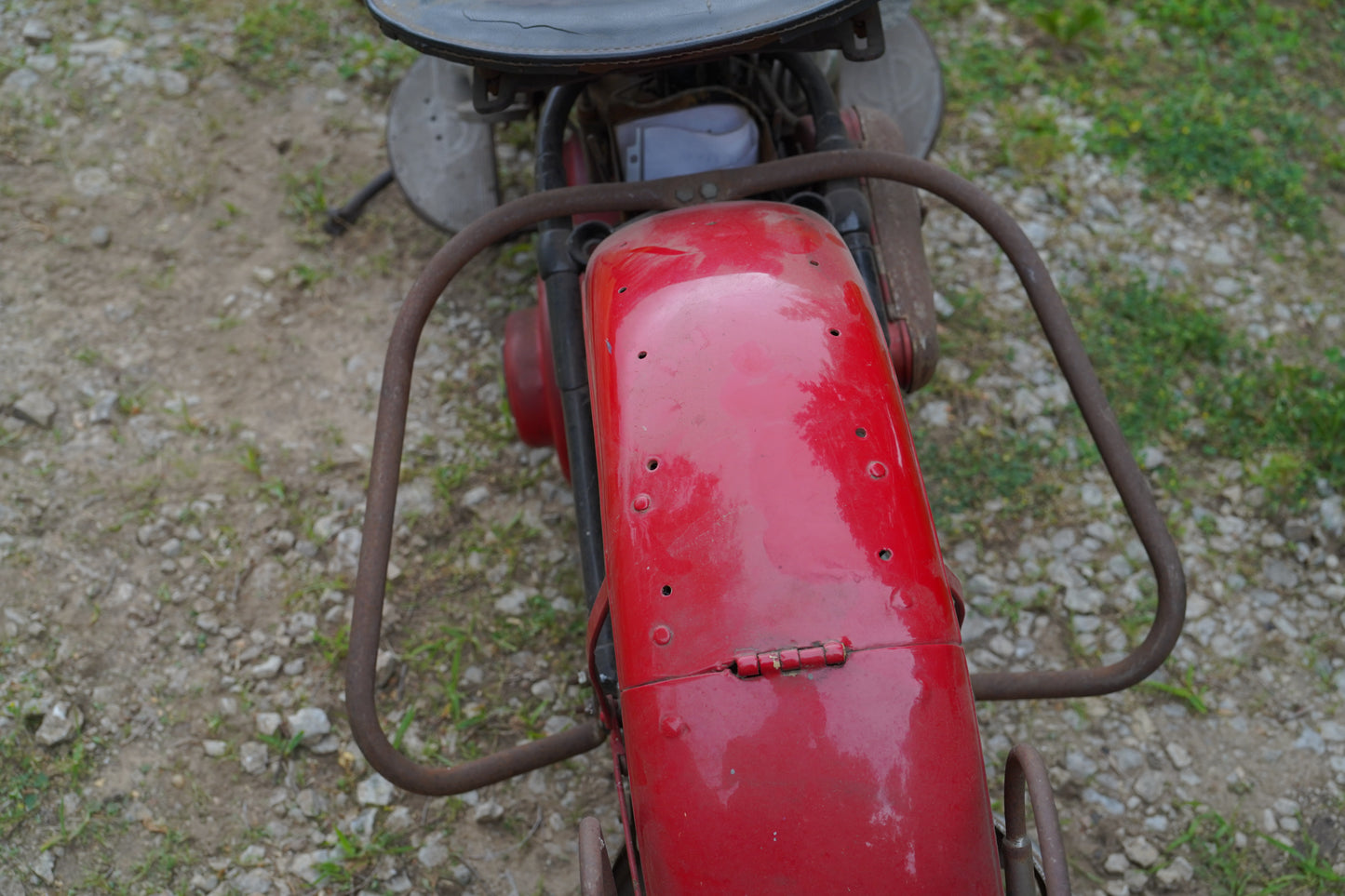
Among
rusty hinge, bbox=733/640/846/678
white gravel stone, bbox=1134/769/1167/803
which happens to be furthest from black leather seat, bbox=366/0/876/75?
white gravel stone, bbox=1134/769/1167/803

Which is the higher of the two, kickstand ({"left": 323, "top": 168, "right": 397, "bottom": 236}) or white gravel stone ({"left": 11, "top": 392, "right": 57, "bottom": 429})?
kickstand ({"left": 323, "top": 168, "right": 397, "bottom": 236})

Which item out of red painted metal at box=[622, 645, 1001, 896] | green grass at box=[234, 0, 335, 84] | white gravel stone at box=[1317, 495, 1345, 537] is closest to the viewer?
red painted metal at box=[622, 645, 1001, 896]

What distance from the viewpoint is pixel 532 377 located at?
2.15 metres

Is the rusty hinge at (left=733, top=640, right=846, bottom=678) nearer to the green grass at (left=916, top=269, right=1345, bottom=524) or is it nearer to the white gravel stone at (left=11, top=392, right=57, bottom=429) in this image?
the green grass at (left=916, top=269, right=1345, bottom=524)

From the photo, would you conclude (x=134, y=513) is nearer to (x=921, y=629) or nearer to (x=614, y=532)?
(x=614, y=532)

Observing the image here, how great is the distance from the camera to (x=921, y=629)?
1231mm

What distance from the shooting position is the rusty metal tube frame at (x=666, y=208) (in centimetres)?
158

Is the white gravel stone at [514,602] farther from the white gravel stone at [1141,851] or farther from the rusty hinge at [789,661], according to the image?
the white gravel stone at [1141,851]

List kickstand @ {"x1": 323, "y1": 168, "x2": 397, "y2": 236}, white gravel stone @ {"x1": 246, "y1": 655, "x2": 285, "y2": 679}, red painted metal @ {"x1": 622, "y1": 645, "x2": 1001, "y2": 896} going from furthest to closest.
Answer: kickstand @ {"x1": 323, "y1": 168, "x2": 397, "y2": 236}, white gravel stone @ {"x1": 246, "y1": 655, "x2": 285, "y2": 679}, red painted metal @ {"x1": 622, "y1": 645, "x2": 1001, "y2": 896}

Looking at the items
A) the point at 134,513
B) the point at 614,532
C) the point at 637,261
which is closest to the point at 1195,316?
the point at 637,261

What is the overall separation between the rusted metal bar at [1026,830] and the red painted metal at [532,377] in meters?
1.07

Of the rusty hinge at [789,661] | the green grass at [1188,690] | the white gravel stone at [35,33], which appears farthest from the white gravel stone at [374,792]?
the white gravel stone at [35,33]

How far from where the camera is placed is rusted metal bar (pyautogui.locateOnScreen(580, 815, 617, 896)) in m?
1.25

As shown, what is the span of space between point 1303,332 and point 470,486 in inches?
85.7
